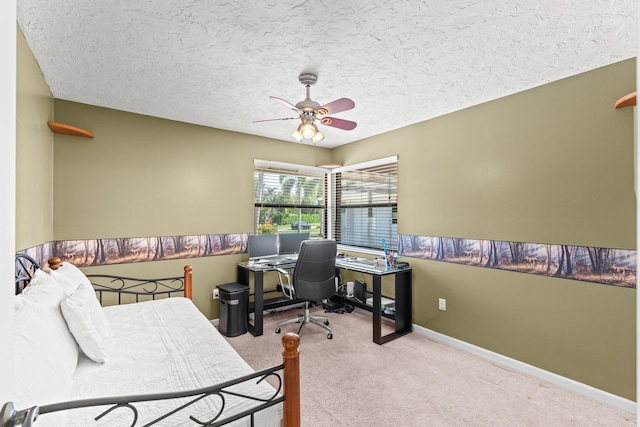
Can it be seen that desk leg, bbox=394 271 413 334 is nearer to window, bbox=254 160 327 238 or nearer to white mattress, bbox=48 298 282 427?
window, bbox=254 160 327 238

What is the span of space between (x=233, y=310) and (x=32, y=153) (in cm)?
224

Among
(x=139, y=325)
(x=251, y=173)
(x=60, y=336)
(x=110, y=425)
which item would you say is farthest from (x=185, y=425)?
(x=251, y=173)

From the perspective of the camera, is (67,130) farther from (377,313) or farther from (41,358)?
(377,313)

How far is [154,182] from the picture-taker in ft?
11.1

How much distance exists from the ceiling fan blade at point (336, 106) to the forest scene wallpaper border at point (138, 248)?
222 cm

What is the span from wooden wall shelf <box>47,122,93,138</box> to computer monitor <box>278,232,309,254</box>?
2.34m

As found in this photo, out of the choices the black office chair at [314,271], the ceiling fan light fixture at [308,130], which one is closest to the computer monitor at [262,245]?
the black office chair at [314,271]

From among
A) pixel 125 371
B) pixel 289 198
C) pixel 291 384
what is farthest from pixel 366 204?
pixel 125 371

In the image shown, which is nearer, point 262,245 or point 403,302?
point 403,302

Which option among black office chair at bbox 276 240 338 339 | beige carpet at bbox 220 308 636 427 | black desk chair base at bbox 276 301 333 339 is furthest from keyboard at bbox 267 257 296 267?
beige carpet at bbox 220 308 636 427

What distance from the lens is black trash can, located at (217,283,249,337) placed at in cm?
342

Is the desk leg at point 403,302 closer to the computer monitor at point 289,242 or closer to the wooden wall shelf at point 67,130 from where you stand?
the computer monitor at point 289,242

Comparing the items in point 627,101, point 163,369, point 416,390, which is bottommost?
point 416,390

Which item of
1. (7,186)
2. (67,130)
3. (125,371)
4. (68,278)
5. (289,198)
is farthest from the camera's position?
(289,198)
